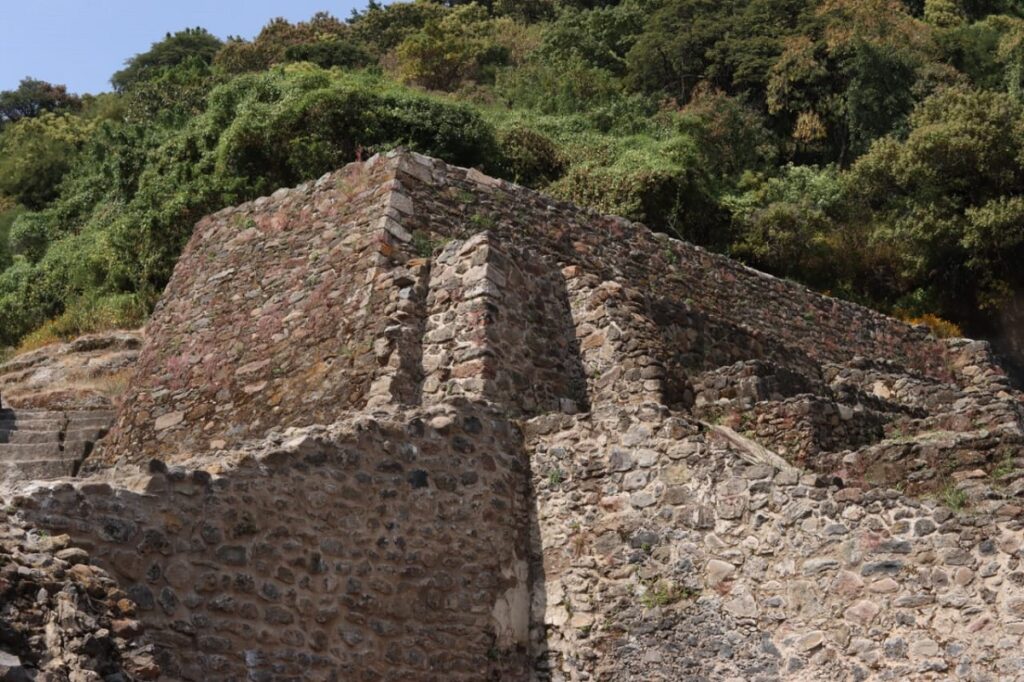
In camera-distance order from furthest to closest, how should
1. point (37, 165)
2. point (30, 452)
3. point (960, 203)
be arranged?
point (37, 165)
point (960, 203)
point (30, 452)

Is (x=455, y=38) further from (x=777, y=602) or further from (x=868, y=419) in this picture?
(x=777, y=602)

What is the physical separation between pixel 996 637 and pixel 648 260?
8.04 metres

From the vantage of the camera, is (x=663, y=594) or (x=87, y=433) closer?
(x=663, y=594)

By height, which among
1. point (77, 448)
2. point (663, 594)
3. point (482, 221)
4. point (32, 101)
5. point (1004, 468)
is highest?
point (32, 101)

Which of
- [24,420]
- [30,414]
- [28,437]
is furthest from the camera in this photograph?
[30,414]

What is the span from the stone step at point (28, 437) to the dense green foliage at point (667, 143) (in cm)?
415

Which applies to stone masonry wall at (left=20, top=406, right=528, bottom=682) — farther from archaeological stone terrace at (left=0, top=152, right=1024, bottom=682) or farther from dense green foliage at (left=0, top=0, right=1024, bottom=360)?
dense green foliage at (left=0, top=0, right=1024, bottom=360)

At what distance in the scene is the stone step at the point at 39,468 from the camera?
13.8 meters

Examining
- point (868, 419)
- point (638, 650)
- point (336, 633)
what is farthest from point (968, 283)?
point (336, 633)

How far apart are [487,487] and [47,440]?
A: 6.45 m

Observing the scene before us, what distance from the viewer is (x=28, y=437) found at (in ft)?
48.2

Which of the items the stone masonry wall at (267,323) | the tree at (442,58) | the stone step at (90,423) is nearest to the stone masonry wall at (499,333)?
the stone masonry wall at (267,323)

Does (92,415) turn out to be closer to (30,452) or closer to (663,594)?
(30,452)

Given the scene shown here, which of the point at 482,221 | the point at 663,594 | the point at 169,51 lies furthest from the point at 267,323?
the point at 169,51
